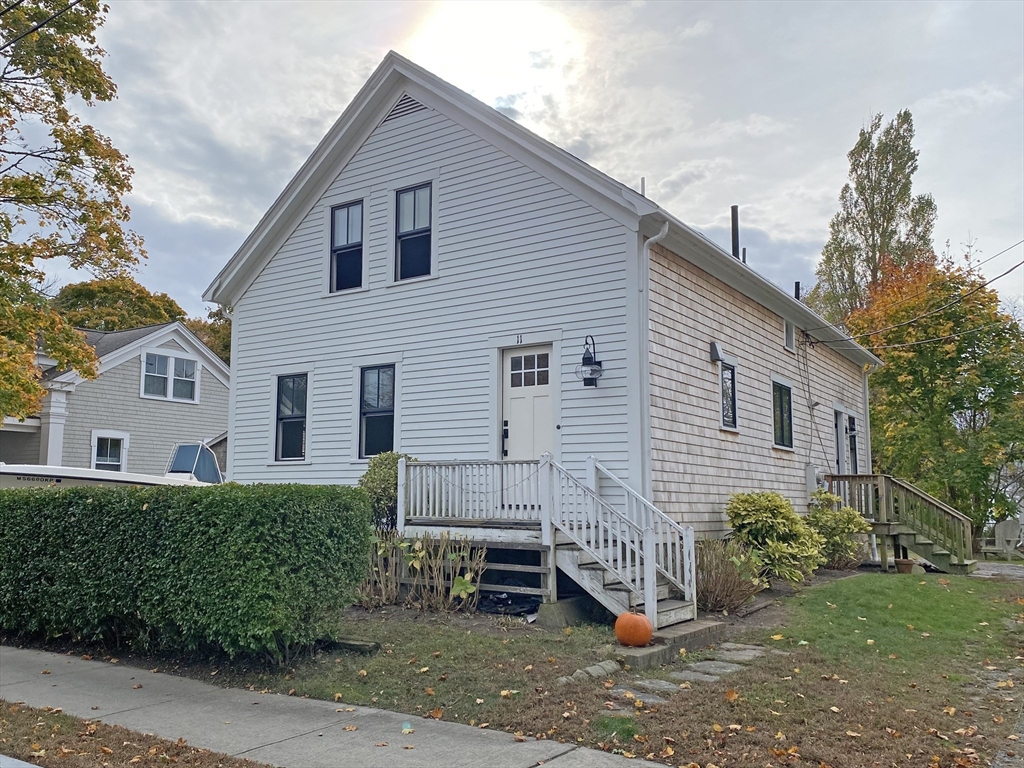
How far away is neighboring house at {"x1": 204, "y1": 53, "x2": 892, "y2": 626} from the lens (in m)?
10.1

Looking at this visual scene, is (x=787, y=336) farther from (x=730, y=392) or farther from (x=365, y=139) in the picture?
(x=365, y=139)

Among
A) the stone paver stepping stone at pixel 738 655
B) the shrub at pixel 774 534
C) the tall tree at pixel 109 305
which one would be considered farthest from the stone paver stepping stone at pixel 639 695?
the tall tree at pixel 109 305

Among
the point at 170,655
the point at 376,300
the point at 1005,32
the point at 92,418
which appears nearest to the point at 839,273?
the point at 1005,32

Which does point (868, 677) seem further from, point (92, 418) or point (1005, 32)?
point (92, 418)

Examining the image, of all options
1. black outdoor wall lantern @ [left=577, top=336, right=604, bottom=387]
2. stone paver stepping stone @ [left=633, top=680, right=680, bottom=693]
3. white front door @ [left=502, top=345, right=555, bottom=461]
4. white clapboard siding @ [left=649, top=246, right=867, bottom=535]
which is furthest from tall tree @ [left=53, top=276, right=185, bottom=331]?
stone paver stepping stone @ [left=633, top=680, right=680, bottom=693]

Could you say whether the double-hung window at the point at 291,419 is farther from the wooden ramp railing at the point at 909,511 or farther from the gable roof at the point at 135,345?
the gable roof at the point at 135,345

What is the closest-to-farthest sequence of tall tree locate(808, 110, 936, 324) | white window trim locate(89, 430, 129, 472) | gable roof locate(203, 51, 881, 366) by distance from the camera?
gable roof locate(203, 51, 881, 366) → white window trim locate(89, 430, 129, 472) → tall tree locate(808, 110, 936, 324)

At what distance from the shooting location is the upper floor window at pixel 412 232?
42.1 ft

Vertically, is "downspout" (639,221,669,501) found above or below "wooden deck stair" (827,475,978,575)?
above

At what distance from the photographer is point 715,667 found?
23.9ft

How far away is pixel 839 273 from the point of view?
1243 inches

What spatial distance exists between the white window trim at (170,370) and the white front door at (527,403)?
16015 mm

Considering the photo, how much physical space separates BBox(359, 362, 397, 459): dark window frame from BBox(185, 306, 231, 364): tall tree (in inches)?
1093

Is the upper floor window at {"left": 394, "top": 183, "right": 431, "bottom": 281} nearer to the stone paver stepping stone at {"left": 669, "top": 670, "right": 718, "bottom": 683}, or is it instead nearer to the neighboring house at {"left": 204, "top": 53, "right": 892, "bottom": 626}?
the neighboring house at {"left": 204, "top": 53, "right": 892, "bottom": 626}
